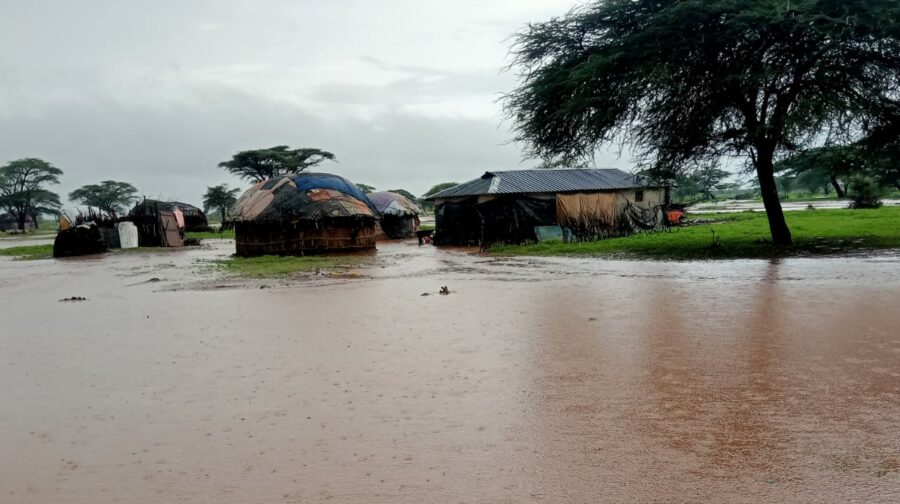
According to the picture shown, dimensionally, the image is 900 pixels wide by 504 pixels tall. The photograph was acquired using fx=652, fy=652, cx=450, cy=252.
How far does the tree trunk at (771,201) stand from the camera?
18297mm

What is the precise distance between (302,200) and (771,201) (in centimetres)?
1763

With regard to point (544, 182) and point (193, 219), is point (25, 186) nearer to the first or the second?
point (193, 219)

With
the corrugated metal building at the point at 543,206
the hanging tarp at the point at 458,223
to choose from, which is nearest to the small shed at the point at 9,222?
the hanging tarp at the point at 458,223

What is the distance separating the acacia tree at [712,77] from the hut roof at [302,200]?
10.0 meters

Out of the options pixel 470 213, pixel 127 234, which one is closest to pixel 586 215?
pixel 470 213

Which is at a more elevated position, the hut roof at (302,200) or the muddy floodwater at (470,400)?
the hut roof at (302,200)

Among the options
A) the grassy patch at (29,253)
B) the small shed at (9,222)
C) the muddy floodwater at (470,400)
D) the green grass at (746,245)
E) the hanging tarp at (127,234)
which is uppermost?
the small shed at (9,222)

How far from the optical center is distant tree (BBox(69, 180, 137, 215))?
6950 cm

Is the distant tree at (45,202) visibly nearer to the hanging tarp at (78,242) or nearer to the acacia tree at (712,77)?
the hanging tarp at (78,242)

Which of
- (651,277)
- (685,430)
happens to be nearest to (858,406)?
(685,430)

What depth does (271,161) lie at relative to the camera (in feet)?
174

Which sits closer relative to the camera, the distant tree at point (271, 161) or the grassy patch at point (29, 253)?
the grassy patch at point (29, 253)

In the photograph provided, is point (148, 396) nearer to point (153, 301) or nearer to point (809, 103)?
point (153, 301)

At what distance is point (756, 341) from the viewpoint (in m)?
7.18
